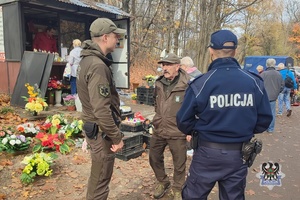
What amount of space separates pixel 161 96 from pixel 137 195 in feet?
4.99

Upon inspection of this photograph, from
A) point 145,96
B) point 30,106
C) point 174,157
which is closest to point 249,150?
point 174,157

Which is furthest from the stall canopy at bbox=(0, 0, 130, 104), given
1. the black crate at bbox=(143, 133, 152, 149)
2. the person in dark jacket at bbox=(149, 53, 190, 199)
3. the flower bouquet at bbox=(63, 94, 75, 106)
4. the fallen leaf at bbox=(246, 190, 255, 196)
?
the fallen leaf at bbox=(246, 190, 255, 196)

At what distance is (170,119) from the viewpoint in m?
3.65

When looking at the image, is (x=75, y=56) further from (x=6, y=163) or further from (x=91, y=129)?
(x=91, y=129)

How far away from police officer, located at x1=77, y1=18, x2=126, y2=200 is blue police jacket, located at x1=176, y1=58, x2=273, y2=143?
2.56 ft

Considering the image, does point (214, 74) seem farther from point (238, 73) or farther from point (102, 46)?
point (102, 46)

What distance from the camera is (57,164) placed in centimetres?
466

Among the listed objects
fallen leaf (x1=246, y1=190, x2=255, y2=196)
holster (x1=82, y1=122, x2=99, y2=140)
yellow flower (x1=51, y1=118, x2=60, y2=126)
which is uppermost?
holster (x1=82, y1=122, x2=99, y2=140)

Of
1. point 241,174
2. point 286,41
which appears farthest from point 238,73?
point 286,41

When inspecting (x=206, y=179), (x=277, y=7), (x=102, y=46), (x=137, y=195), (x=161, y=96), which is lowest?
(x=137, y=195)

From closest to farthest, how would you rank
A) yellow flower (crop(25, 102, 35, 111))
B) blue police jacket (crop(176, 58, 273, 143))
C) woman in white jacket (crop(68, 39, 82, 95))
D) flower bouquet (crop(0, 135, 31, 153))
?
blue police jacket (crop(176, 58, 273, 143)) < flower bouquet (crop(0, 135, 31, 153)) < yellow flower (crop(25, 102, 35, 111)) < woman in white jacket (crop(68, 39, 82, 95))

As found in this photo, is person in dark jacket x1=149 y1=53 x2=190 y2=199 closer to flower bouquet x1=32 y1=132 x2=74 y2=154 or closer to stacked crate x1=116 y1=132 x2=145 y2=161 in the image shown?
stacked crate x1=116 y1=132 x2=145 y2=161

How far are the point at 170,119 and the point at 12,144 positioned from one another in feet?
9.74

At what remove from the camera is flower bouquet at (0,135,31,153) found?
4.76 meters
